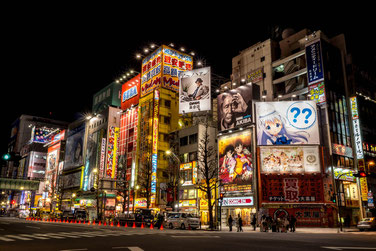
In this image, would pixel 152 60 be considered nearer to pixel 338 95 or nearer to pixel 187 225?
pixel 338 95

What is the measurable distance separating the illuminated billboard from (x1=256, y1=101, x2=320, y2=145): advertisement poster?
1500 inches

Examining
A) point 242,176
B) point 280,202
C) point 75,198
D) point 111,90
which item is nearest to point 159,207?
point 242,176

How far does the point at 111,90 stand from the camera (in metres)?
89.3

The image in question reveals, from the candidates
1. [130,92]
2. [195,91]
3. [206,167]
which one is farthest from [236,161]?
[130,92]

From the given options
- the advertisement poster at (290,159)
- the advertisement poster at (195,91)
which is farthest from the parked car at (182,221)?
the advertisement poster at (195,91)

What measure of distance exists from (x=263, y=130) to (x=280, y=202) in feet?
35.4

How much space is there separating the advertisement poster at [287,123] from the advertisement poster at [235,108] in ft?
7.06

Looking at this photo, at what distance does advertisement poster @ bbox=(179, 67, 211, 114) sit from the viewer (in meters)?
49.7

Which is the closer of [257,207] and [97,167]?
[257,207]

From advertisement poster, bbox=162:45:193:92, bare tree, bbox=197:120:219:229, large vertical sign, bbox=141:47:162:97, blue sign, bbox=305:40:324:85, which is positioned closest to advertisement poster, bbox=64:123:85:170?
large vertical sign, bbox=141:47:162:97

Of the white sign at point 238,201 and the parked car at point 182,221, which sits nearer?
the parked car at point 182,221

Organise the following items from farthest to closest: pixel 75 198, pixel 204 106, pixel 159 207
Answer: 1. pixel 75 198
2. pixel 159 207
3. pixel 204 106

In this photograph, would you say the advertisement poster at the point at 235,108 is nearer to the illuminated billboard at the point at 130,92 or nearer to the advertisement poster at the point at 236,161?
the advertisement poster at the point at 236,161

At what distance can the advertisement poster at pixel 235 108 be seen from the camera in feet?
162
